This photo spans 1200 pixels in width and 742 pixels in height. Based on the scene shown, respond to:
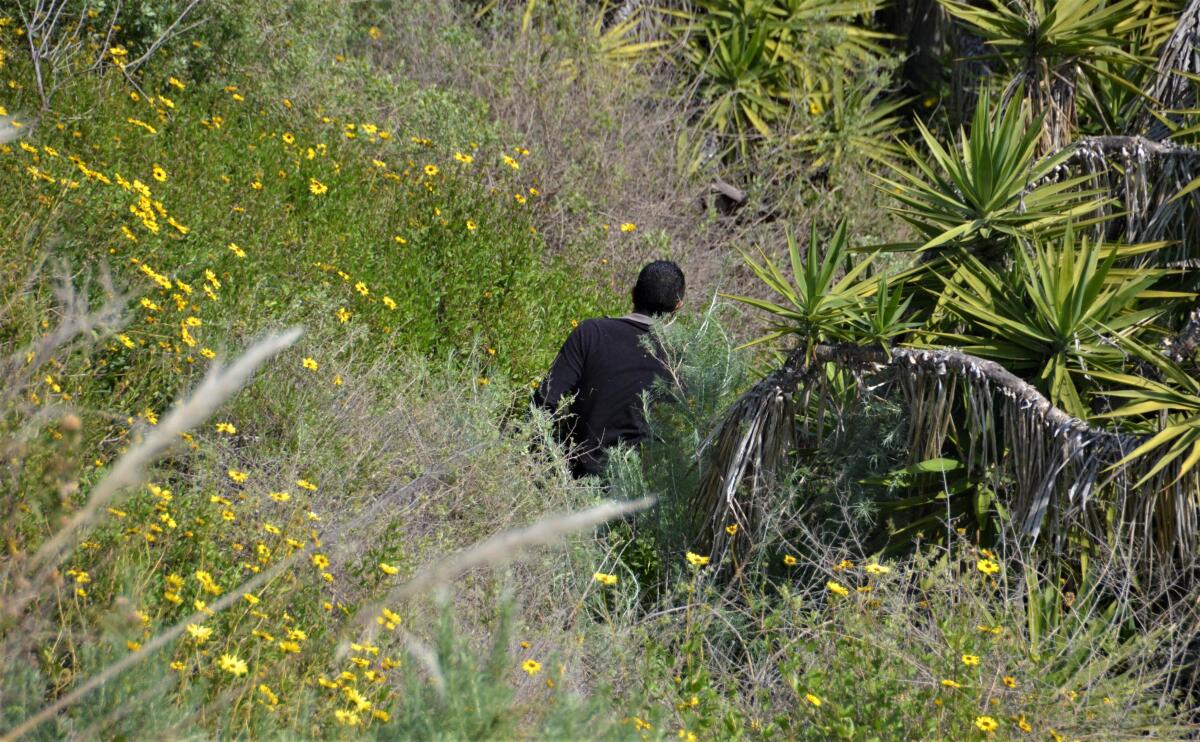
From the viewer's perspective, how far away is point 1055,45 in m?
6.61

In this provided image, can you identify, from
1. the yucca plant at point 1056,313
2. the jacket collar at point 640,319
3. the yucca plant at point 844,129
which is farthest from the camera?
the yucca plant at point 844,129

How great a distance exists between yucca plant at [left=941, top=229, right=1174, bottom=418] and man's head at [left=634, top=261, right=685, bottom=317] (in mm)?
1581

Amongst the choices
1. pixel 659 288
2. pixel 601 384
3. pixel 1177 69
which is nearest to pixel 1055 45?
pixel 1177 69

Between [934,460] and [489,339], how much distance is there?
2891 mm

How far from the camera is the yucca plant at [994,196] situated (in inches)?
218

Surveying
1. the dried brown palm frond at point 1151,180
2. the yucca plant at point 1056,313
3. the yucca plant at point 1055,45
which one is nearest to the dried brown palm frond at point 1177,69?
the yucca plant at point 1055,45

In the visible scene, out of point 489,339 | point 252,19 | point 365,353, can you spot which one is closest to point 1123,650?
point 365,353

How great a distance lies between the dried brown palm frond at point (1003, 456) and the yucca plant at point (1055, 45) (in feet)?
6.54

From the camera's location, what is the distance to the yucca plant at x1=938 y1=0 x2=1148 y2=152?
21.5 feet

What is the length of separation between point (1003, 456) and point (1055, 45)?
2.47m

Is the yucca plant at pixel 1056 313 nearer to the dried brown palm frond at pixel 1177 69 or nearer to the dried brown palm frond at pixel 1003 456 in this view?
the dried brown palm frond at pixel 1003 456

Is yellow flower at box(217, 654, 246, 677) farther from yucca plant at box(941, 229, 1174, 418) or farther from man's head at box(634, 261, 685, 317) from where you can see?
man's head at box(634, 261, 685, 317)

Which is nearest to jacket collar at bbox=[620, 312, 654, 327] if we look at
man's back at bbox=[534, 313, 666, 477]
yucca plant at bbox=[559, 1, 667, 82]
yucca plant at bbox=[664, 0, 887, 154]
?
man's back at bbox=[534, 313, 666, 477]

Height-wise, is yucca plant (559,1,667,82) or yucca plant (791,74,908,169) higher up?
yucca plant (559,1,667,82)
